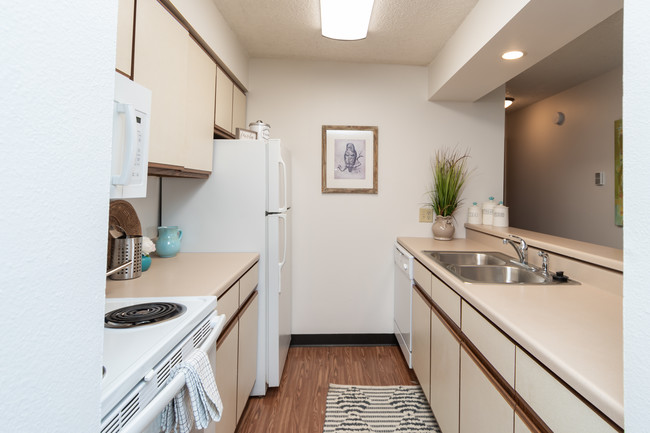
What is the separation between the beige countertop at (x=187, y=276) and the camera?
1.35 meters

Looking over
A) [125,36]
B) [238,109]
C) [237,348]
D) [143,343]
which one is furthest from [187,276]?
[238,109]

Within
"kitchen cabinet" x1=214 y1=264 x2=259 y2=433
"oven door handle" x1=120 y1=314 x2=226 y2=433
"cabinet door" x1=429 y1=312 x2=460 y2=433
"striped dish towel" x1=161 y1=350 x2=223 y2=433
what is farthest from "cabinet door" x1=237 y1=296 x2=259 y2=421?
"cabinet door" x1=429 y1=312 x2=460 y2=433

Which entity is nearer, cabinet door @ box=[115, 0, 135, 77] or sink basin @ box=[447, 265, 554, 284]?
cabinet door @ box=[115, 0, 135, 77]

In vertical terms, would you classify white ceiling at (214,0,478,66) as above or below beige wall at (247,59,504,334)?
above

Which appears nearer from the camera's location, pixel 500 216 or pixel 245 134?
pixel 245 134

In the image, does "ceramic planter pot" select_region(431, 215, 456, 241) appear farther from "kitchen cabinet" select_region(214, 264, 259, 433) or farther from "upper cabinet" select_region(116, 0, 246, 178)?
"upper cabinet" select_region(116, 0, 246, 178)

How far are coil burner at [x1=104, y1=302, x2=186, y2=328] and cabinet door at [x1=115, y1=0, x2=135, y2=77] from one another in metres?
0.81

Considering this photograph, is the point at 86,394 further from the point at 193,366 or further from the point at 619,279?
the point at 619,279

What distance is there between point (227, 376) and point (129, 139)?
1.08 m

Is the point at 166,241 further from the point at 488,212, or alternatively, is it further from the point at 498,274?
the point at 488,212

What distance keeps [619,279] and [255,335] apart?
1.80 meters

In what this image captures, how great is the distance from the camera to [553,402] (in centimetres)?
84

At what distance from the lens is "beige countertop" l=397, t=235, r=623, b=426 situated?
735 mm

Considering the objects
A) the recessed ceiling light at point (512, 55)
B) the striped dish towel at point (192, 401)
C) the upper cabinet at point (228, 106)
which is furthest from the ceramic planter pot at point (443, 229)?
the striped dish towel at point (192, 401)
